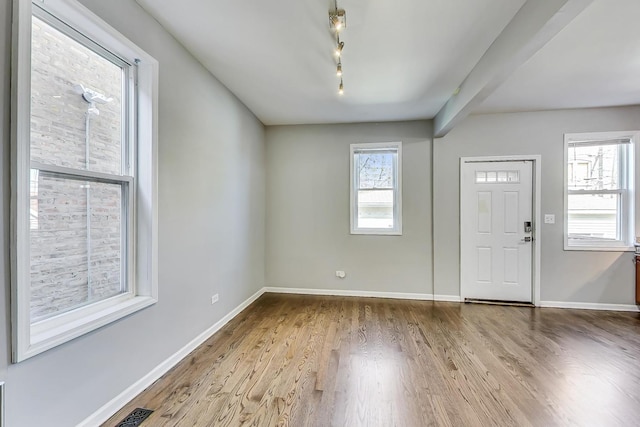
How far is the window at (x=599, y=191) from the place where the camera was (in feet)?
11.8

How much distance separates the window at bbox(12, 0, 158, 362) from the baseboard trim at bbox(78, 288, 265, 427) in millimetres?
526

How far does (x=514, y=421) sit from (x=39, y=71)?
131 inches

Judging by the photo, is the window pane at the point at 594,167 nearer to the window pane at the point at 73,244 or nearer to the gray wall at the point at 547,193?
the gray wall at the point at 547,193

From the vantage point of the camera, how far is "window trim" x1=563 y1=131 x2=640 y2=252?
356cm

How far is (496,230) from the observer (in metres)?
3.88

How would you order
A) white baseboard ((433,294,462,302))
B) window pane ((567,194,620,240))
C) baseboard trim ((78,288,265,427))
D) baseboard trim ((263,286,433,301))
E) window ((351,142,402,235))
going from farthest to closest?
window ((351,142,402,235)) → baseboard trim ((263,286,433,301)) → white baseboard ((433,294,462,302)) → window pane ((567,194,620,240)) → baseboard trim ((78,288,265,427))

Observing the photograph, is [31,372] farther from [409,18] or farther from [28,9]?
[409,18]

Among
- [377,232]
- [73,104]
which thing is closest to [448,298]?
[377,232]

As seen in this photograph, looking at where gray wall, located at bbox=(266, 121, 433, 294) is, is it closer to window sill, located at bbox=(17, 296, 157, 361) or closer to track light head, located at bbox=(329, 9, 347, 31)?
track light head, located at bbox=(329, 9, 347, 31)

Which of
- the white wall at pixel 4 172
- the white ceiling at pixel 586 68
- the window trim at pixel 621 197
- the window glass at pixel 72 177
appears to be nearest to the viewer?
the white wall at pixel 4 172

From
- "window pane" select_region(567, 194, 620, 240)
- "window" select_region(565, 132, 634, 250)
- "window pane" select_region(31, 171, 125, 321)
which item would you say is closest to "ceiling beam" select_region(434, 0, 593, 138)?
"window" select_region(565, 132, 634, 250)

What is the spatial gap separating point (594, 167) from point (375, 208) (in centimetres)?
296

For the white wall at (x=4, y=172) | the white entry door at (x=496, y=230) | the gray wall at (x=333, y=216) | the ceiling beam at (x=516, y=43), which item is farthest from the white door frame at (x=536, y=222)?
the white wall at (x=4, y=172)

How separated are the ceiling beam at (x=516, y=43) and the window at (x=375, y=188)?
1.38 m
